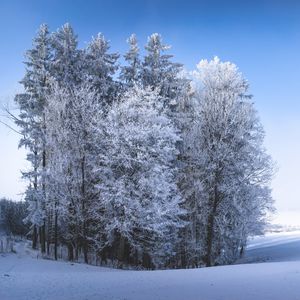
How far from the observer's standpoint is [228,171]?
24.0 meters

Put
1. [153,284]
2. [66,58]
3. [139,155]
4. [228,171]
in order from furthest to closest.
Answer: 1. [66,58]
2. [228,171]
3. [139,155]
4. [153,284]

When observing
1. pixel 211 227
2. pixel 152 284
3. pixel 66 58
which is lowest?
pixel 152 284

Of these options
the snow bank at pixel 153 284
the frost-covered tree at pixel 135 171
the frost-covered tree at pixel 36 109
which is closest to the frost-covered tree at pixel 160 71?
the frost-covered tree at pixel 135 171

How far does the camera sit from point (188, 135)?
83.0 ft

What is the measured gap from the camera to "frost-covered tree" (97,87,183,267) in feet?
69.6

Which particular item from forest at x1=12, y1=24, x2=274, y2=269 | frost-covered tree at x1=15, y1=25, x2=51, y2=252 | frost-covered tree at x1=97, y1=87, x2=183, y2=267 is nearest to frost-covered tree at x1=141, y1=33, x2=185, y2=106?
forest at x1=12, y1=24, x2=274, y2=269

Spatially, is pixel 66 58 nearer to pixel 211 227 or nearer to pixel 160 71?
pixel 160 71

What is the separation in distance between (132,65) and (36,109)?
26.8 feet

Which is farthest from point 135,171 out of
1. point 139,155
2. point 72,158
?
point 72,158

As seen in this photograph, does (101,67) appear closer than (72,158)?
No

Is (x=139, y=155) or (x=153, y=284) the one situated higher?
(x=139, y=155)

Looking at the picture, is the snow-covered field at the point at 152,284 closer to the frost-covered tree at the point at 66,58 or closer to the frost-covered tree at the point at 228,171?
the frost-covered tree at the point at 228,171

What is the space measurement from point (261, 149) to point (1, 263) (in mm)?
18189

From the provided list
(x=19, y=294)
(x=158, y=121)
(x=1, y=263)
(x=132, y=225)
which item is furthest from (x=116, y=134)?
Result: (x=19, y=294)
